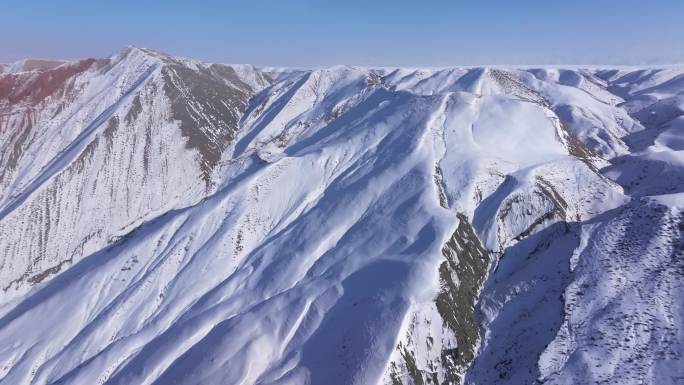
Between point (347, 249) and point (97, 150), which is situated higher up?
point (97, 150)

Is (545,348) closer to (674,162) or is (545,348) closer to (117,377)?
(117,377)

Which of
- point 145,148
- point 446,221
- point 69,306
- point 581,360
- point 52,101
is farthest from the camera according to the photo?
point 52,101

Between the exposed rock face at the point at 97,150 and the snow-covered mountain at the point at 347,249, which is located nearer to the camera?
the snow-covered mountain at the point at 347,249

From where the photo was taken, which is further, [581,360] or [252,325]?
[252,325]

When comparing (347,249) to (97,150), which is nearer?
(347,249)

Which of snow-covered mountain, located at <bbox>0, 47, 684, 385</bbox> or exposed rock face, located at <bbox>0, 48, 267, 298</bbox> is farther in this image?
exposed rock face, located at <bbox>0, 48, 267, 298</bbox>

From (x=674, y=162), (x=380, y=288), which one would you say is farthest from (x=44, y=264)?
(x=674, y=162)

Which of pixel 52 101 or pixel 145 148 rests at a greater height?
pixel 52 101

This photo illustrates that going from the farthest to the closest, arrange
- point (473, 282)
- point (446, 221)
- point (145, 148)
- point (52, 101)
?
point (52, 101), point (145, 148), point (446, 221), point (473, 282)
